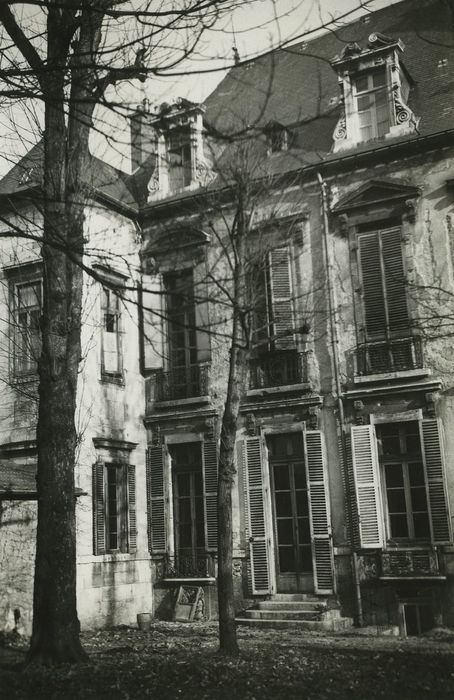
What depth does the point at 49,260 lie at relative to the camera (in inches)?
379

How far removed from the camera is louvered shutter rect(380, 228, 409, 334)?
45.8ft

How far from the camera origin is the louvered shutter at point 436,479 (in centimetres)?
1278

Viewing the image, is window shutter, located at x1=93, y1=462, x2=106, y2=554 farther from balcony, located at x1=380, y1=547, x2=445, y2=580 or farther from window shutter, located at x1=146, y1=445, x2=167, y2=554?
balcony, located at x1=380, y1=547, x2=445, y2=580

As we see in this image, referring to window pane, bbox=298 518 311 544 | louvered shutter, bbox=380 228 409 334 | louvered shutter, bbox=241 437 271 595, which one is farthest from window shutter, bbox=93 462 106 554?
louvered shutter, bbox=380 228 409 334

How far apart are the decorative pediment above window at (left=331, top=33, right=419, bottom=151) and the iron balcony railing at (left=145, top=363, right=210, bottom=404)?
18.4 ft

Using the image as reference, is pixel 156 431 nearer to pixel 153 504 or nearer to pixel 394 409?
pixel 153 504

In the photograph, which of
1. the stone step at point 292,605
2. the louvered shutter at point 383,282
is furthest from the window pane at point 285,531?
the louvered shutter at point 383,282

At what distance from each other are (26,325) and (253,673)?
9142mm

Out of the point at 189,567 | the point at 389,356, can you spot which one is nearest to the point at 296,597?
the point at 189,567

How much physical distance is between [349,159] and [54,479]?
895 cm

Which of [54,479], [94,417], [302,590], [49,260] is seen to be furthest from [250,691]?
[94,417]

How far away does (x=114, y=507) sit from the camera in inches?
608

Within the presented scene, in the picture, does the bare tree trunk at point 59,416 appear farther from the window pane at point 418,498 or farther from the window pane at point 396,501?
the window pane at point 418,498

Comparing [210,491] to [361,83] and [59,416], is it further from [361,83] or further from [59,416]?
[361,83]
